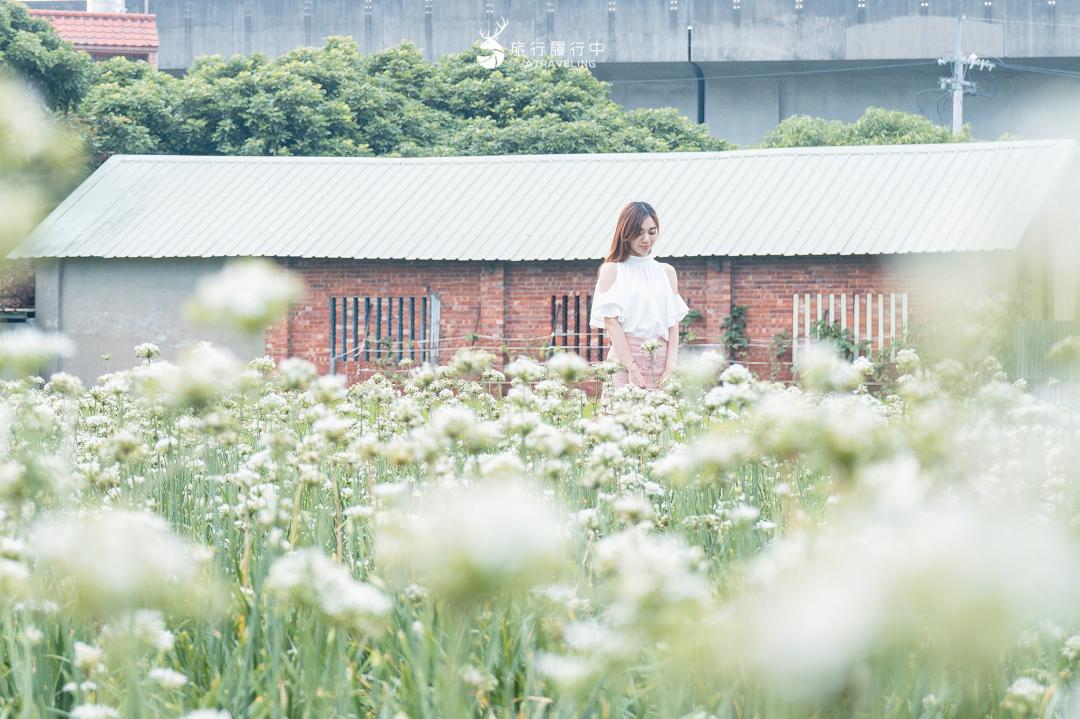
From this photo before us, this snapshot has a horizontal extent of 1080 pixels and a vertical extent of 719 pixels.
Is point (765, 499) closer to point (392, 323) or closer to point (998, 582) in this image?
point (998, 582)

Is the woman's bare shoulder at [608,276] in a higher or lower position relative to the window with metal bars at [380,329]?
higher

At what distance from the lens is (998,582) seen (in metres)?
1.34

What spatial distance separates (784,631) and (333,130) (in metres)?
31.8

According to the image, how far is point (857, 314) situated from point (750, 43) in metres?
26.5

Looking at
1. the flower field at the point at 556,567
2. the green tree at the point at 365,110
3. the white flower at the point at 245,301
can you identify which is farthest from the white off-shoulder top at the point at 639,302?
the green tree at the point at 365,110

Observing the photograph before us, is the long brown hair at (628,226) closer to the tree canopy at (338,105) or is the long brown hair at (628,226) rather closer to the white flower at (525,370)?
the white flower at (525,370)

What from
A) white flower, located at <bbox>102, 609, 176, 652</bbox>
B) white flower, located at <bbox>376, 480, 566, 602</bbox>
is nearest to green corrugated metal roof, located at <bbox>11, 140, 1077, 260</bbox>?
white flower, located at <bbox>102, 609, 176, 652</bbox>

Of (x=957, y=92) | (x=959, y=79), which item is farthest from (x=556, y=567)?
(x=959, y=79)

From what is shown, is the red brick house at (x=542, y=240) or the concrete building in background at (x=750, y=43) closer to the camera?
the red brick house at (x=542, y=240)

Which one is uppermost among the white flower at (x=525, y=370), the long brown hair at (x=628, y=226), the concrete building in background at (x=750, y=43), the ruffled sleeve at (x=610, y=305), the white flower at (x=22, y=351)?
the concrete building in background at (x=750, y=43)

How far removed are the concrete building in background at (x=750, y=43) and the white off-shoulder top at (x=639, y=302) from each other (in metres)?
37.9

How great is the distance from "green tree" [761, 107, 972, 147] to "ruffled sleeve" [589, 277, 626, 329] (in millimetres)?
31429

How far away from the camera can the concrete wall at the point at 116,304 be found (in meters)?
22.0

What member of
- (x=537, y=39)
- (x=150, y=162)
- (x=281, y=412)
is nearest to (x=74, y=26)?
(x=537, y=39)
